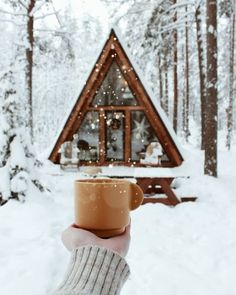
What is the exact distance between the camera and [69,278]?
1446mm

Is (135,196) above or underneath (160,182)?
above

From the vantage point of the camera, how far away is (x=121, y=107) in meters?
13.8

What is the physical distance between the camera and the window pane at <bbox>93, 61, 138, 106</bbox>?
44.8 ft

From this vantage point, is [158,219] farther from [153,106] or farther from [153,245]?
[153,106]

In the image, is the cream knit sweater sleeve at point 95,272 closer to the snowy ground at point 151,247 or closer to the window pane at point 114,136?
the snowy ground at point 151,247

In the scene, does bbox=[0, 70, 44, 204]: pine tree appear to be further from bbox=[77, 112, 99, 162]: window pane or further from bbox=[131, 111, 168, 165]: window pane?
bbox=[77, 112, 99, 162]: window pane

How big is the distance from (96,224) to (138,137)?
40.1 feet

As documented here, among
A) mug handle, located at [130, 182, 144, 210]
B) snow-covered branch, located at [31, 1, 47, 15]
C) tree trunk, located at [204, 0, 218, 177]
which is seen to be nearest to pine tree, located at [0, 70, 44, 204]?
tree trunk, located at [204, 0, 218, 177]

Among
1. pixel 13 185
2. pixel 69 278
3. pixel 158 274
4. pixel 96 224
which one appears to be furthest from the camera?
pixel 13 185

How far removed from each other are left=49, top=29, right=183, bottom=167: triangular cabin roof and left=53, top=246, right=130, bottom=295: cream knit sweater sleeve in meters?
11.1

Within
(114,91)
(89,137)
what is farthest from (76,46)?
(89,137)

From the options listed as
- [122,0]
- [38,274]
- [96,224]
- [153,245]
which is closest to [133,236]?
[153,245]

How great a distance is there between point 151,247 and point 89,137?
8.11 metres

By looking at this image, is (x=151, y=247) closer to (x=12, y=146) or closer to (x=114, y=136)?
(x=12, y=146)
